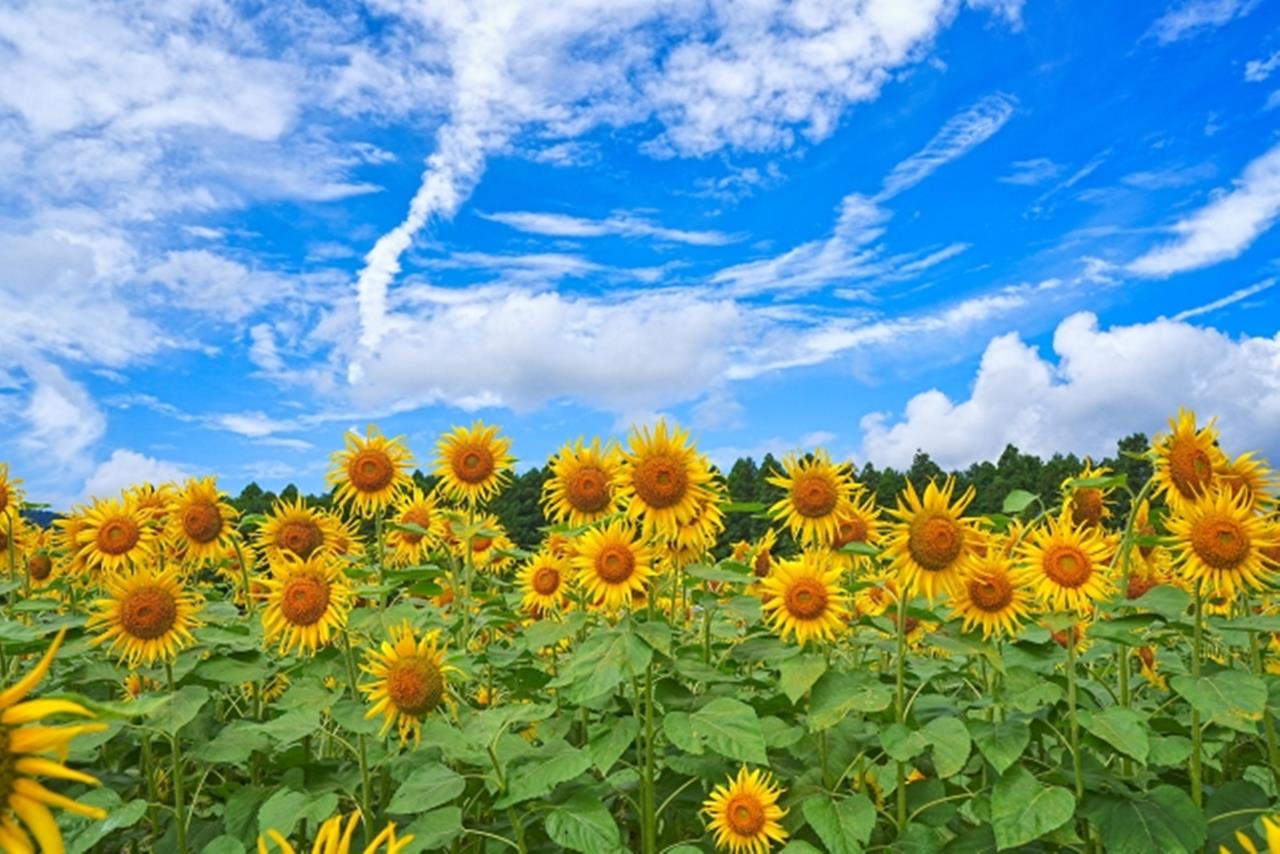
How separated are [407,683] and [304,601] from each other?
1037 mm

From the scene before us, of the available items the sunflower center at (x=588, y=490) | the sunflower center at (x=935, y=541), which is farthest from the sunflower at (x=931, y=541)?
the sunflower center at (x=588, y=490)

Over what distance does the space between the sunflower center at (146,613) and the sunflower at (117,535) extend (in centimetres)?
110

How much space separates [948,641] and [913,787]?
90 centimetres

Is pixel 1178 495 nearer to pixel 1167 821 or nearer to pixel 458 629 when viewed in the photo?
pixel 1167 821

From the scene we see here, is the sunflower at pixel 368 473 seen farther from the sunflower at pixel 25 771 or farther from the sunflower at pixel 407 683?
the sunflower at pixel 25 771

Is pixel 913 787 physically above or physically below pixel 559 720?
below

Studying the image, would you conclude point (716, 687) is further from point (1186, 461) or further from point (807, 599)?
point (1186, 461)

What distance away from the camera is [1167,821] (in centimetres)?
420

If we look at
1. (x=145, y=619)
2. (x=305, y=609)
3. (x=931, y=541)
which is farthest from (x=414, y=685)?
(x=931, y=541)

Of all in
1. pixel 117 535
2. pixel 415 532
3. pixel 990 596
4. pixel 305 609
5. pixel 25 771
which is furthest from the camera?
pixel 415 532

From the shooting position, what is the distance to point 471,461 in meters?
6.30

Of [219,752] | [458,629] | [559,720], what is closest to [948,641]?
[559,720]

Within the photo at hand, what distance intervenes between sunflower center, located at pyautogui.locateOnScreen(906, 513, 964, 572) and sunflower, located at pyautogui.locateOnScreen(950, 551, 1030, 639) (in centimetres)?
13

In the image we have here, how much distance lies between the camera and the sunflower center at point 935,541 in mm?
4703
